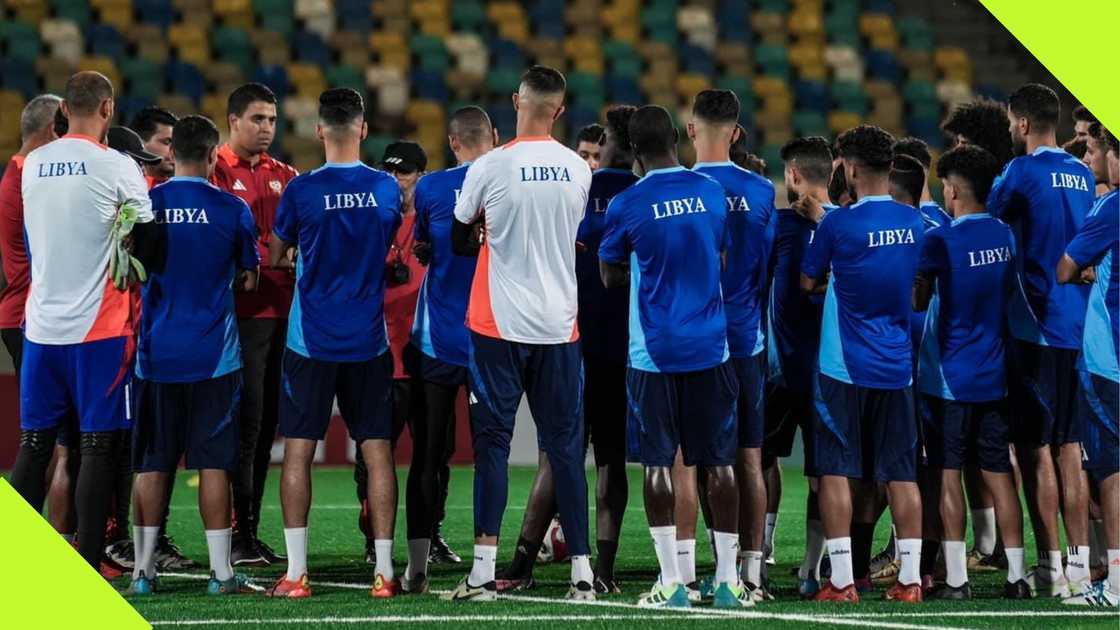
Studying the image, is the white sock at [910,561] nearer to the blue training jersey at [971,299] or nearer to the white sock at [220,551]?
the blue training jersey at [971,299]

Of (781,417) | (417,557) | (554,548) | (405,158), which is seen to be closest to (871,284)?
(781,417)

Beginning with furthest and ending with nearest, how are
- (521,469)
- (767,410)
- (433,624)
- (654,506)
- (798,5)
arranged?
(798,5) → (521,469) → (767,410) → (654,506) → (433,624)

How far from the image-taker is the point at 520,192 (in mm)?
6914

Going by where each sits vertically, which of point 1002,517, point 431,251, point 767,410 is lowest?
point 1002,517

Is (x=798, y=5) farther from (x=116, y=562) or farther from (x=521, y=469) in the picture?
(x=116, y=562)

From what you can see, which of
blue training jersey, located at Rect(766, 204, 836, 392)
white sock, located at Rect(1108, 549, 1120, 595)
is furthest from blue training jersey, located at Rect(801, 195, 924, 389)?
white sock, located at Rect(1108, 549, 1120, 595)

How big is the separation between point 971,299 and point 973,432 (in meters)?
0.63

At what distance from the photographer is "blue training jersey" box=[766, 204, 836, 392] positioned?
7.77m

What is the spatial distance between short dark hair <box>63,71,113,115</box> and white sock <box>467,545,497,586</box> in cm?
267

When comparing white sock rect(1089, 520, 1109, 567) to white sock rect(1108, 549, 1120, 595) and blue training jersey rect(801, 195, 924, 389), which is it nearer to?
white sock rect(1108, 549, 1120, 595)

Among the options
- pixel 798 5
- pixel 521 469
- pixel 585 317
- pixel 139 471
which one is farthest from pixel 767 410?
pixel 798 5

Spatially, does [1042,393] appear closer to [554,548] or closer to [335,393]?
[554,548]

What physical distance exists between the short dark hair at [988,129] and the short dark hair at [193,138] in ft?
12.8

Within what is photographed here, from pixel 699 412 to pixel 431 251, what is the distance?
1559mm
